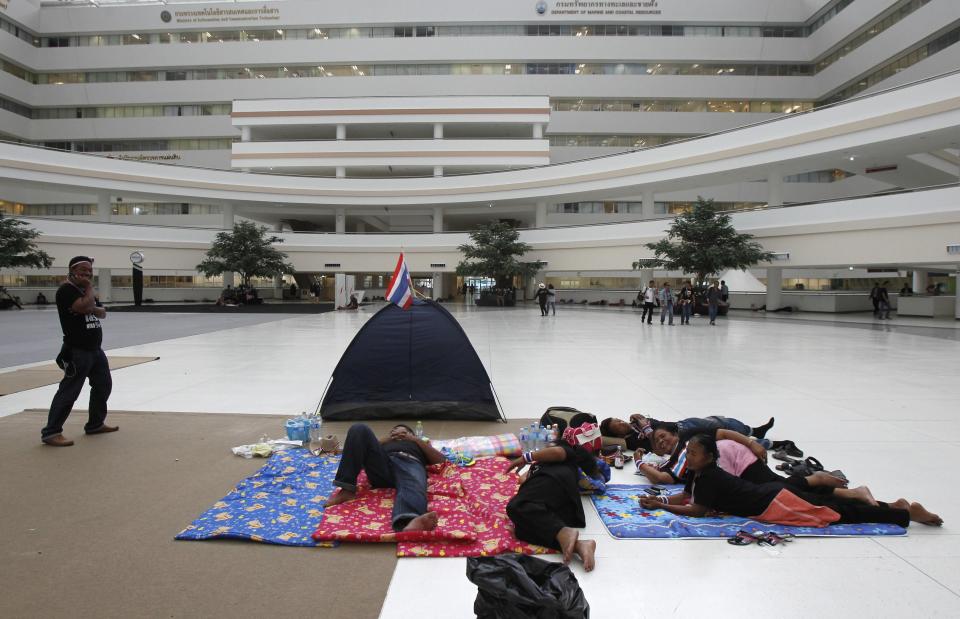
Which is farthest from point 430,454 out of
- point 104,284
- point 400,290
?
point 104,284

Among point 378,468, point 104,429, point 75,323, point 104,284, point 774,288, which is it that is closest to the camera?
point 378,468

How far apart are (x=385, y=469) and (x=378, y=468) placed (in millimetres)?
59

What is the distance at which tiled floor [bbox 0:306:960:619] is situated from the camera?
3217 mm

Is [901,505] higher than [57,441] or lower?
higher

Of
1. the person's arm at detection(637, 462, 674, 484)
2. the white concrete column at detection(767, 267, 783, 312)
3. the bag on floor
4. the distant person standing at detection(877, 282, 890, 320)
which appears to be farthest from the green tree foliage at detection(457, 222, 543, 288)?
the person's arm at detection(637, 462, 674, 484)

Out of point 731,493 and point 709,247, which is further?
point 709,247

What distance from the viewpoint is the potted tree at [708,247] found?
26000 mm

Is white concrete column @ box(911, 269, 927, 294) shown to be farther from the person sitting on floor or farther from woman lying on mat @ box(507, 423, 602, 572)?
woman lying on mat @ box(507, 423, 602, 572)

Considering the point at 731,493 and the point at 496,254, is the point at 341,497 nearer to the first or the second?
the point at 731,493

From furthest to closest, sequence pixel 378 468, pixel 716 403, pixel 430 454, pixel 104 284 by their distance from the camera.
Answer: pixel 104 284
pixel 716 403
pixel 430 454
pixel 378 468

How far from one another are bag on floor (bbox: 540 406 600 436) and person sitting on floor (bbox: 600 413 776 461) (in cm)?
28

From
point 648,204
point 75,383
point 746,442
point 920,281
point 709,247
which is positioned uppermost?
point 648,204

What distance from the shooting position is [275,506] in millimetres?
4293

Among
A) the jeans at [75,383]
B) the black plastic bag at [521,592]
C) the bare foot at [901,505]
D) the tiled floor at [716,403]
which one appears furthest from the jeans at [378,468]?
the bare foot at [901,505]
